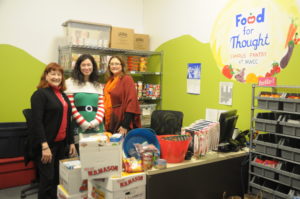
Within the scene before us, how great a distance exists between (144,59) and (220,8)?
59.4 inches

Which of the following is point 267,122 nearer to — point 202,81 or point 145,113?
point 202,81

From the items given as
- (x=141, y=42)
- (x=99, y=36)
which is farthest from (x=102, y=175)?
(x=141, y=42)

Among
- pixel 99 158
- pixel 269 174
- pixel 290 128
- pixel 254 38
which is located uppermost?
pixel 254 38

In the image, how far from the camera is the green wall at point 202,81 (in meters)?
3.09

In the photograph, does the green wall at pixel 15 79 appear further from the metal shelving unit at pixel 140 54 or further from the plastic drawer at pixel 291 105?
the plastic drawer at pixel 291 105

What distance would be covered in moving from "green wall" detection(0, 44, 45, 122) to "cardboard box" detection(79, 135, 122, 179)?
2.49 m

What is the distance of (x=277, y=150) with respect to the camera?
7.65 ft

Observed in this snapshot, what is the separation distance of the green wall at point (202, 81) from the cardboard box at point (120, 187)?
1.66m

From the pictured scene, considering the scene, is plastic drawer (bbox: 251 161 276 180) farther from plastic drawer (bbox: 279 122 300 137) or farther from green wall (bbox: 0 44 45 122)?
green wall (bbox: 0 44 45 122)

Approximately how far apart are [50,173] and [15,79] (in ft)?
6.12

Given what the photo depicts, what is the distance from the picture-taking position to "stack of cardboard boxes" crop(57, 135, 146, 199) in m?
1.83

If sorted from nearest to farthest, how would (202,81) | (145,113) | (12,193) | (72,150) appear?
(72,150) < (12,193) < (202,81) < (145,113)

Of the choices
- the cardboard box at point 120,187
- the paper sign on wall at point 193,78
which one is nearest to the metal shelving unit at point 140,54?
the paper sign on wall at point 193,78

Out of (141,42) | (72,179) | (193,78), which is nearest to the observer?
(72,179)
